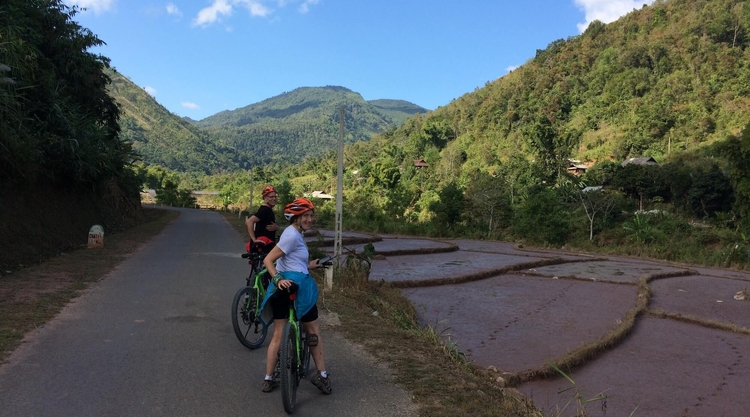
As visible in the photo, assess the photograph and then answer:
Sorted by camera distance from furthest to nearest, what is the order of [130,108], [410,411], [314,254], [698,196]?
[130,108] → [698,196] → [314,254] → [410,411]

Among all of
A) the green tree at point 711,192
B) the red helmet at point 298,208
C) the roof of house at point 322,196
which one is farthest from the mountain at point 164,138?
the red helmet at point 298,208

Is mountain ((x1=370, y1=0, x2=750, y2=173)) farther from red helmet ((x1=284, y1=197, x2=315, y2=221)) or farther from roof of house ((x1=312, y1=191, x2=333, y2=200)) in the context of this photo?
red helmet ((x1=284, y1=197, x2=315, y2=221))

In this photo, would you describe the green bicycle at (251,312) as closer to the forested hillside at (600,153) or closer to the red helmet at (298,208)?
the red helmet at (298,208)

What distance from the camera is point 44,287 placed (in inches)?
324

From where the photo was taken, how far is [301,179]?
86.0 metres

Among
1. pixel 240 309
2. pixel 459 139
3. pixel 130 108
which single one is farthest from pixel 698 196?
pixel 130 108

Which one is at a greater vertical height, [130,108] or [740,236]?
[130,108]

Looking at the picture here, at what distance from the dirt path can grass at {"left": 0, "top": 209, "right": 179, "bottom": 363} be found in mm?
5537

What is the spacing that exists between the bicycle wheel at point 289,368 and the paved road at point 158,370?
15 cm

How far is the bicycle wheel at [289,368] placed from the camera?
3760mm

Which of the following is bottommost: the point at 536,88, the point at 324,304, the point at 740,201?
the point at 324,304

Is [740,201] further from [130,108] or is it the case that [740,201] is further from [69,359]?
[130,108]

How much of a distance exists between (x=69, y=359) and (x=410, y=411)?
324 cm

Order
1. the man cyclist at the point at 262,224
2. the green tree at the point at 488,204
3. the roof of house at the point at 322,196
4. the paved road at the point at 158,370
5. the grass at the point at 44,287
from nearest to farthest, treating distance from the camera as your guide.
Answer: the paved road at the point at 158,370, the grass at the point at 44,287, the man cyclist at the point at 262,224, the green tree at the point at 488,204, the roof of house at the point at 322,196
